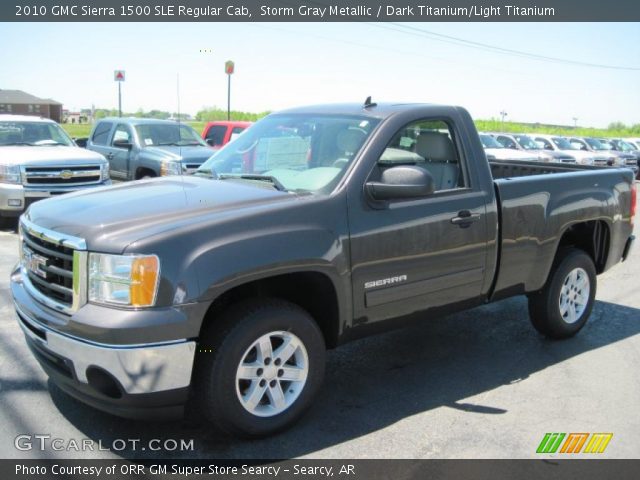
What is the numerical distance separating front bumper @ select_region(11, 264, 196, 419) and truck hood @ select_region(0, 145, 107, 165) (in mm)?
7391

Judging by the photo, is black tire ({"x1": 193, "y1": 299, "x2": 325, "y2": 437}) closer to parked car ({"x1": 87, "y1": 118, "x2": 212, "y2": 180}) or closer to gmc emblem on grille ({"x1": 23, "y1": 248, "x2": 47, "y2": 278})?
gmc emblem on grille ({"x1": 23, "y1": 248, "x2": 47, "y2": 278})

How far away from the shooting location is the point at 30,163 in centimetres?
984

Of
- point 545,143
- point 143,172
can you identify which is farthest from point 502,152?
point 143,172

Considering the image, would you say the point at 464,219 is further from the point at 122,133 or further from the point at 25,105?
the point at 25,105

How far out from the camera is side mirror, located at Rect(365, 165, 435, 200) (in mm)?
3873

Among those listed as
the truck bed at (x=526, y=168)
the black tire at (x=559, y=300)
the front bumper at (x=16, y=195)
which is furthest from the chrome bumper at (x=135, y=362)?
the front bumper at (x=16, y=195)

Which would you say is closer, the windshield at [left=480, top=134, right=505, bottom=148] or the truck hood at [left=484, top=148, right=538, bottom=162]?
the truck hood at [left=484, top=148, right=538, bottom=162]

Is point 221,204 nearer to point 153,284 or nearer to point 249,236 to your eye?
point 249,236

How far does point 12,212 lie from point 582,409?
8.87m

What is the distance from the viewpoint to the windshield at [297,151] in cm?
406

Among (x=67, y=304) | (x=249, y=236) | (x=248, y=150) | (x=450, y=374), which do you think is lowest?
(x=450, y=374)

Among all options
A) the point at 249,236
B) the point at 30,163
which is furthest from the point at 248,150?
the point at 30,163

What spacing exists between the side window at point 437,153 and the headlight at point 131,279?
2.05 m

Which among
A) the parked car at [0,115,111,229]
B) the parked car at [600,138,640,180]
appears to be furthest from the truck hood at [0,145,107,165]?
the parked car at [600,138,640,180]
